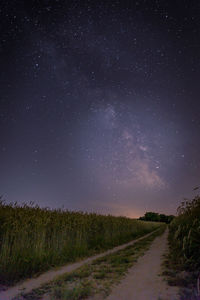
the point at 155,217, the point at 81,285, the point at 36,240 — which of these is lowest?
the point at 81,285

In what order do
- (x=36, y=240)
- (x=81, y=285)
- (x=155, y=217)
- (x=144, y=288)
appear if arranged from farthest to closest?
(x=155, y=217), (x=36, y=240), (x=81, y=285), (x=144, y=288)

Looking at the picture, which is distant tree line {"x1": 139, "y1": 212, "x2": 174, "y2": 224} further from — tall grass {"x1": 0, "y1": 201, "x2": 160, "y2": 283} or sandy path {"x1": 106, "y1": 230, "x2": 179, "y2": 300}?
sandy path {"x1": 106, "y1": 230, "x2": 179, "y2": 300}

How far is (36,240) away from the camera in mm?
9180

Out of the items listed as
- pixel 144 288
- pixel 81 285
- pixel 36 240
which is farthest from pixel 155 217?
pixel 144 288

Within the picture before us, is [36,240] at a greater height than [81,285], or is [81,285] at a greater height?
[36,240]

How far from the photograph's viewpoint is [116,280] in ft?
19.4

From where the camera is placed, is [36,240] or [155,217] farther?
[155,217]

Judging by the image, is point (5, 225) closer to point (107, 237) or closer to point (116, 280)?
point (116, 280)

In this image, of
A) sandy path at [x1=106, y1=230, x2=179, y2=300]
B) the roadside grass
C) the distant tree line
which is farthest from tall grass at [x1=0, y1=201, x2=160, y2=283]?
the distant tree line

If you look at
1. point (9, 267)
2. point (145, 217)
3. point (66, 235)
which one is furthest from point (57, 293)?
point (145, 217)

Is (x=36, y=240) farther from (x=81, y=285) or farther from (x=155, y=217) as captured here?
(x=155, y=217)

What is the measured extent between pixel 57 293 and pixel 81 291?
551 millimetres

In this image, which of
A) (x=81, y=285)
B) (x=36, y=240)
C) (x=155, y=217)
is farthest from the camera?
(x=155, y=217)

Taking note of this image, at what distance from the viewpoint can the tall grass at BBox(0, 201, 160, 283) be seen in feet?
25.5
